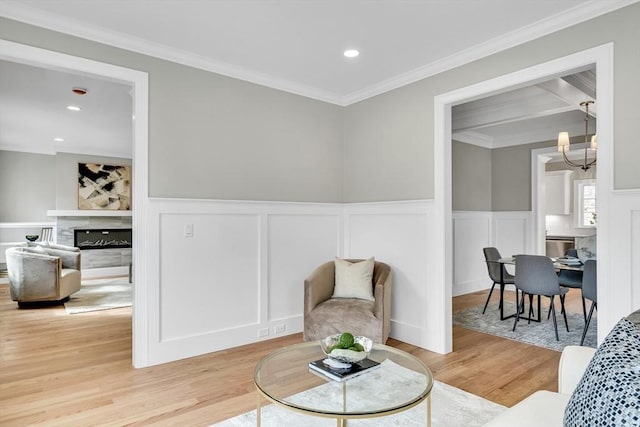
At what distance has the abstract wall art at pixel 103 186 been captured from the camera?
7.93 m

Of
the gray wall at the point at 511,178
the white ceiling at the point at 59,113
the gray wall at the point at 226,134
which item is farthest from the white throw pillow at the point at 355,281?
the gray wall at the point at 511,178

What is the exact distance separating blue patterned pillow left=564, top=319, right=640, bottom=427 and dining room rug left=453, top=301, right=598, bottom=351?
2902 mm

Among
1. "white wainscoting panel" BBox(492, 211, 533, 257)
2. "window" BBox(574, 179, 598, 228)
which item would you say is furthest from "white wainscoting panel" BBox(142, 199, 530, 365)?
"window" BBox(574, 179, 598, 228)

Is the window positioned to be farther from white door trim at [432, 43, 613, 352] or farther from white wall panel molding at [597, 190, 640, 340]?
white wall panel molding at [597, 190, 640, 340]

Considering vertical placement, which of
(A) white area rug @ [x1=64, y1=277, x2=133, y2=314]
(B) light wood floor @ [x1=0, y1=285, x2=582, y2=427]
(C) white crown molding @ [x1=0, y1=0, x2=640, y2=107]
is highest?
(C) white crown molding @ [x1=0, y1=0, x2=640, y2=107]

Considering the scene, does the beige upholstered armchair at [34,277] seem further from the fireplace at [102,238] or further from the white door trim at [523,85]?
the white door trim at [523,85]

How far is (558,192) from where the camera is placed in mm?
8773

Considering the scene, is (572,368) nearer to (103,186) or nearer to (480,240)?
(480,240)

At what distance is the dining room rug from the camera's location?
150 inches

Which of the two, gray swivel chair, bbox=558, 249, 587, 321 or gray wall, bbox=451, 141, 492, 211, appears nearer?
gray swivel chair, bbox=558, 249, 587, 321

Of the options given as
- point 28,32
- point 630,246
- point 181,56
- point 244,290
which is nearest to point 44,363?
point 244,290

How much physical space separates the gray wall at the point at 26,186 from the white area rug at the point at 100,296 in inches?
71.5

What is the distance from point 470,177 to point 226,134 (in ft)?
14.3

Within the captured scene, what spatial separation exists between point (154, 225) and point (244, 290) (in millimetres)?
1057
